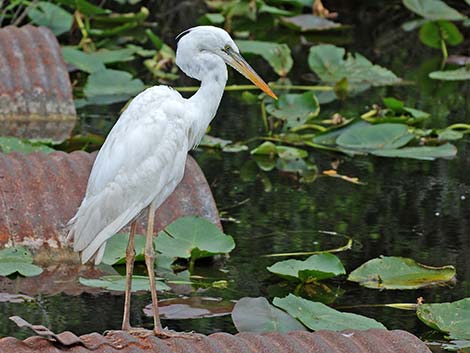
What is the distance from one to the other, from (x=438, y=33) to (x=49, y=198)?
4483 mm

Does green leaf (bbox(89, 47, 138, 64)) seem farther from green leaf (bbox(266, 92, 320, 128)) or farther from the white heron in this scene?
the white heron

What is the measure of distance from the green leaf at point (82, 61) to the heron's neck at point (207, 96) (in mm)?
3782

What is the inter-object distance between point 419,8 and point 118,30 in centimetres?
224

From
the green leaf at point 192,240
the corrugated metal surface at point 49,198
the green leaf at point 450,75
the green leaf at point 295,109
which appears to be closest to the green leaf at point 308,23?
the green leaf at point 450,75

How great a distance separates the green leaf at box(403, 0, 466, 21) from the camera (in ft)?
30.2

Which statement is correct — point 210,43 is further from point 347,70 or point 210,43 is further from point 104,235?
point 347,70

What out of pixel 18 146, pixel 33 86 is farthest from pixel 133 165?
pixel 33 86

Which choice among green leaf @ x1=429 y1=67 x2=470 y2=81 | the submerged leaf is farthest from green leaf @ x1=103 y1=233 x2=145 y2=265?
green leaf @ x1=429 y1=67 x2=470 y2=81

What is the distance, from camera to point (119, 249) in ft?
15.4

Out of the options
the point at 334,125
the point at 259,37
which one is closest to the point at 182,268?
the point at 334,125

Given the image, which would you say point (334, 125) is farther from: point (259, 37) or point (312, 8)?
point (312, 8)

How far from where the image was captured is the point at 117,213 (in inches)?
158

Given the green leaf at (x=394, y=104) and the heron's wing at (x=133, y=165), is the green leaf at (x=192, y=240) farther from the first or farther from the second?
the green leaf at (x=394, y=104)

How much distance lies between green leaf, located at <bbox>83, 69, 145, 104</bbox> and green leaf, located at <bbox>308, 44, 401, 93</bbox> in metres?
1.16
